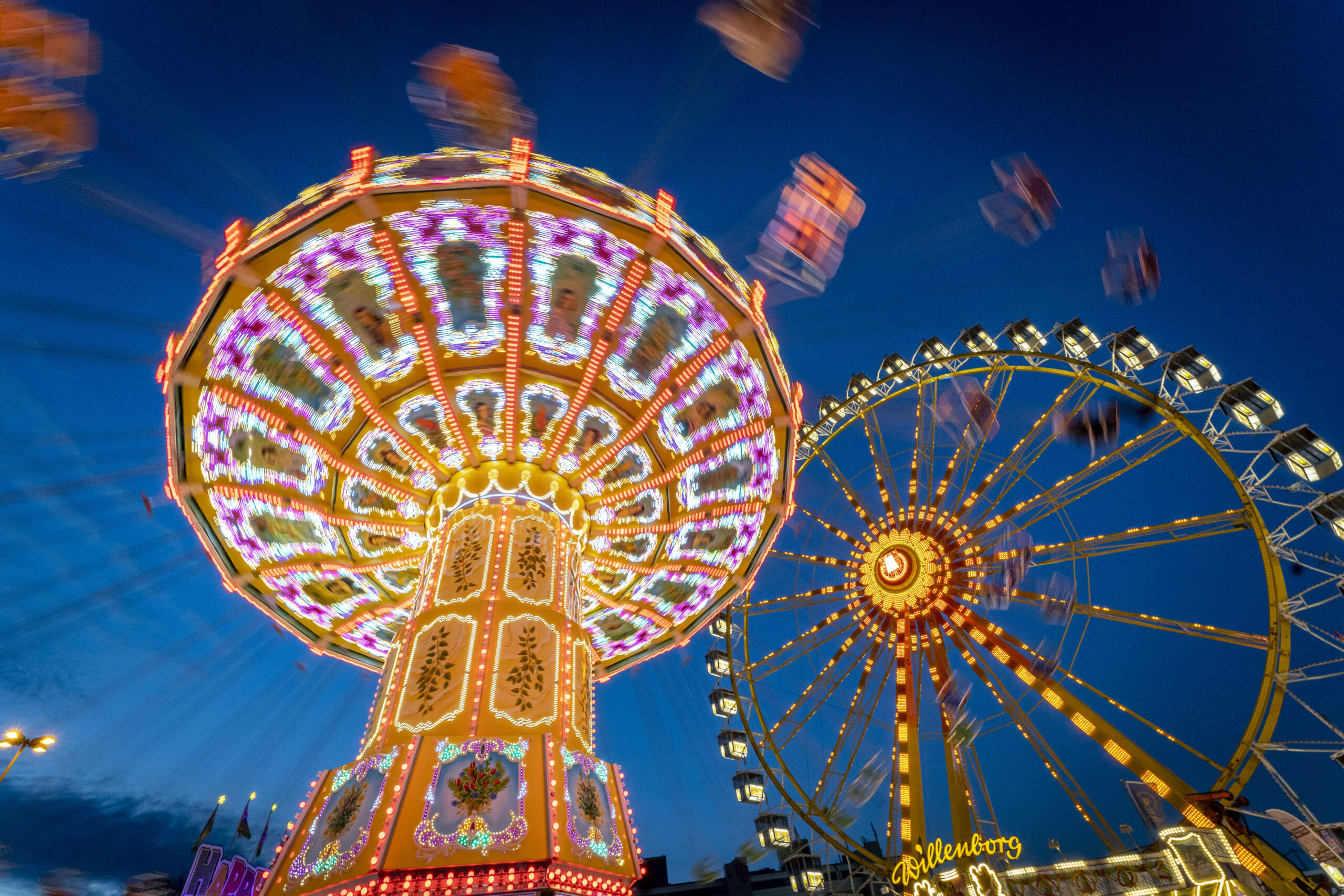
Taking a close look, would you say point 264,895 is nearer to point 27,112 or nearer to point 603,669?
point 603,669

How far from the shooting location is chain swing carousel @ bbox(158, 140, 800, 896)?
6.81 m

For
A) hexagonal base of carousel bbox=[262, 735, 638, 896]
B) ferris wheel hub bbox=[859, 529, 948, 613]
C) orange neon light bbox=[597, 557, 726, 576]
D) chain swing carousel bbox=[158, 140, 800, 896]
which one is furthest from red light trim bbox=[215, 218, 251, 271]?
ferris wheel hub bbox=[859, 529, 948, 613]

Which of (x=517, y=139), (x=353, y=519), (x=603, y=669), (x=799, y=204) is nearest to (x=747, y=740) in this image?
(x=603, y=669)

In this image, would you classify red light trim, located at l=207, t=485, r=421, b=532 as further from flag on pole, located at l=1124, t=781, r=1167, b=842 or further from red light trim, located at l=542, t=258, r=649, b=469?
flag on pole, located at l=1124, t=781, r=1167, b=842

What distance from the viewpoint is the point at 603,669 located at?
41.8 ft

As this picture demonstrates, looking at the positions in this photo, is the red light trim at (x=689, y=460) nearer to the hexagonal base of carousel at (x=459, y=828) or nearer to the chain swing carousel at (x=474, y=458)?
the chain swing carousel at (x=474, y=458)

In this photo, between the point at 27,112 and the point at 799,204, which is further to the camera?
the point at 799,204

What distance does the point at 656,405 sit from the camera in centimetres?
981

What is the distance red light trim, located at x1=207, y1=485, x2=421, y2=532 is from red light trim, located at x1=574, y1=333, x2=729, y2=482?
302 cm

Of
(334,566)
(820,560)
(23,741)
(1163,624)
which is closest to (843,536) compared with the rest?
(820,560)

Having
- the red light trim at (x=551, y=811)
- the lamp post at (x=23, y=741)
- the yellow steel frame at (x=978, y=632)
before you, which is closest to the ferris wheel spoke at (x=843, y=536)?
the yellow steel frame at (x=978, y=632)

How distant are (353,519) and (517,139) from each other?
6160 millimetres

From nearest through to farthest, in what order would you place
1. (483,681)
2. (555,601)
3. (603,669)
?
(483,681) < (555,601) < (603,669)

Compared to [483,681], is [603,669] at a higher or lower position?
higher
